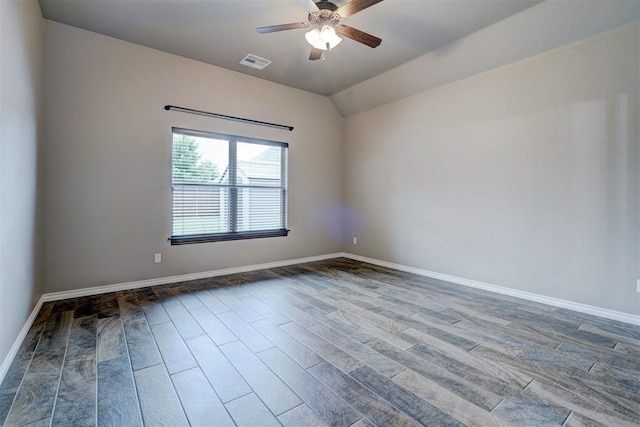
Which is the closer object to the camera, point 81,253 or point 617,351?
point 617,351

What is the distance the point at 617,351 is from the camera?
2.25 meters

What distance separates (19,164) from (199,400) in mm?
2269

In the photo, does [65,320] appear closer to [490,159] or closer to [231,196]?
[231,196]

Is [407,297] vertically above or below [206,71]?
below

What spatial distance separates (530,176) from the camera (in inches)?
134

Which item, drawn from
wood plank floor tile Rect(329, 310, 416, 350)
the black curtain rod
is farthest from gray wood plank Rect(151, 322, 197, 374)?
the black curtain rod

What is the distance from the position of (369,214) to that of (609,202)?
122 inches

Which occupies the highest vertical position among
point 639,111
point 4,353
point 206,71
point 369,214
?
point 206,71

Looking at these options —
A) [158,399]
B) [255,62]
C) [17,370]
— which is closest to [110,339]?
[17,370]

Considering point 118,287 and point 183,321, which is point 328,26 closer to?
point 183,321

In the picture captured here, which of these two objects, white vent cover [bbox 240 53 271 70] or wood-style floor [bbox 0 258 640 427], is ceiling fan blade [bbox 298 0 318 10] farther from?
wood-style floor [bbox 0 258 640 427]

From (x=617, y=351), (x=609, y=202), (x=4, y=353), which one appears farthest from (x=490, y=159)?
(x=4, y=353)

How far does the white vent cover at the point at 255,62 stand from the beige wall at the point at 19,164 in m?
2.08

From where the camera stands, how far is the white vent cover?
13.0ft
